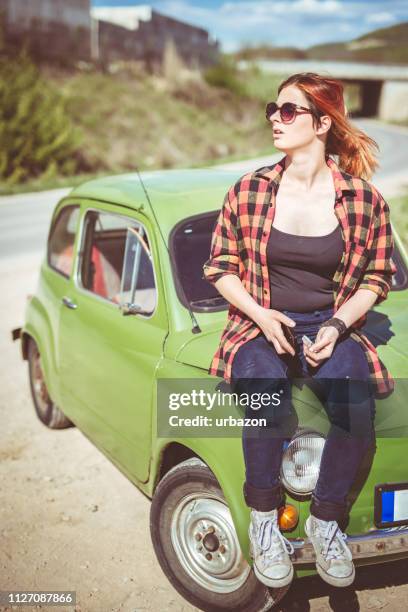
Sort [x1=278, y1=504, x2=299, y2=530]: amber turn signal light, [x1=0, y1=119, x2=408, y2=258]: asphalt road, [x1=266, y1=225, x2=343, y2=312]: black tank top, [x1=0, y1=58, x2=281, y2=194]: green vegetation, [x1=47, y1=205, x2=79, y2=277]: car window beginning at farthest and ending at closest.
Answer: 1. [x1=0, y1=58, x2=281, y2=194]: green vegetation
2. [x1=0, y1=119, x2=408, y2=258]: asphalt road
3. [x1=47, y1=205, x2=79, y2=277]: car window
4. [x1=266, y1=225, x2=343, y2=312]: black tank top
5. [x1=278, y1=504, x2=299, y2=530]: amber turn signal light

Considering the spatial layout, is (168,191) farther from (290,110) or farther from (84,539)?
(84,539)

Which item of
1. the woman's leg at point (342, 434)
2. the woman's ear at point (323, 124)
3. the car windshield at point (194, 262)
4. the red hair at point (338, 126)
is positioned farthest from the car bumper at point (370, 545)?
the woman's ear at point (323, 124)

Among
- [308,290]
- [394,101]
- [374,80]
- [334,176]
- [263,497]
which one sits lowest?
[263,497]

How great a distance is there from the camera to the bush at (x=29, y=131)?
956 inches

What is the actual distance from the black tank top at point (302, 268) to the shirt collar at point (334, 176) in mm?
171

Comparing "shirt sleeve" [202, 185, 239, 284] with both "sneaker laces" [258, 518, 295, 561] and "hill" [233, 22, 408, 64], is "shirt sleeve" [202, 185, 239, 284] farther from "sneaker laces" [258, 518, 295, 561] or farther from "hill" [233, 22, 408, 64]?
"hill" [233, 22, 408, 64]

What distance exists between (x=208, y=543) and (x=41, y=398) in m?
2.51

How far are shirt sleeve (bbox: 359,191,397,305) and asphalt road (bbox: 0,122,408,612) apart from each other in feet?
4.85

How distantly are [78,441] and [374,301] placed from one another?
280 centimetres

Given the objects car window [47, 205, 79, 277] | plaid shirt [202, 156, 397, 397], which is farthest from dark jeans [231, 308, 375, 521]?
car window [47, 205, 79, 277]

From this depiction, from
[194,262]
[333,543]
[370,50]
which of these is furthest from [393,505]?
[370,50]

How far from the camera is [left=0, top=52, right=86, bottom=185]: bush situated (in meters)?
24.3

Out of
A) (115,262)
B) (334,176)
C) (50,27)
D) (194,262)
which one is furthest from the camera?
(50,27)

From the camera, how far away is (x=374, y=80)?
71938 mm
